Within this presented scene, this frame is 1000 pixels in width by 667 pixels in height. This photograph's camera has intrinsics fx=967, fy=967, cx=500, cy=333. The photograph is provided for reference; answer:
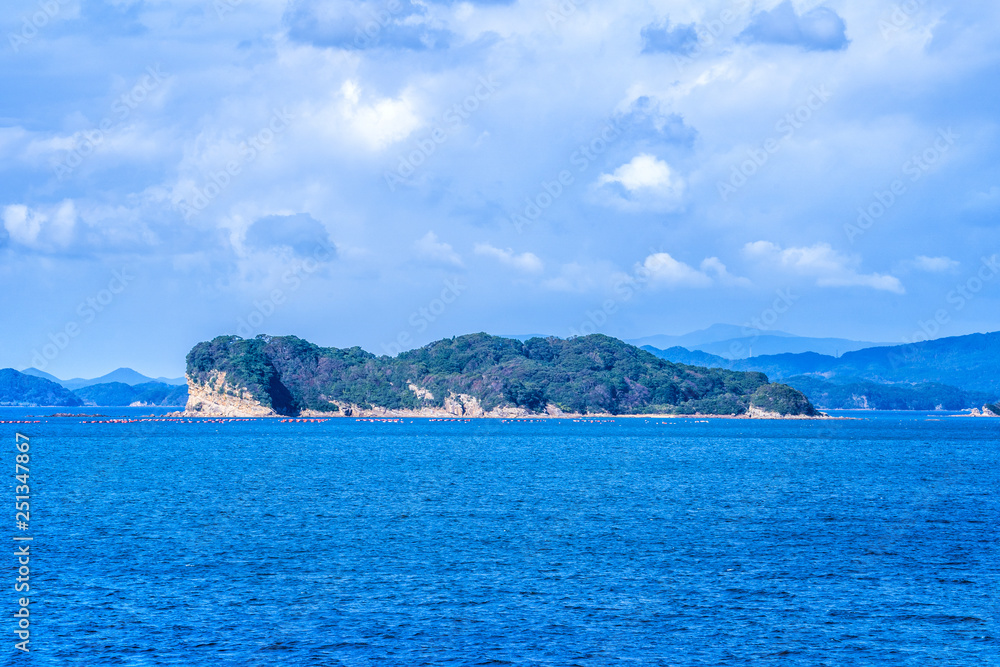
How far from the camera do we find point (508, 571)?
1502 inches

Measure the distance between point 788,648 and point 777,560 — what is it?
13.2 meters

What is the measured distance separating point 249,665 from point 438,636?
18.7ft

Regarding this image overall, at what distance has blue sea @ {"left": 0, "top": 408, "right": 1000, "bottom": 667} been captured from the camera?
27953 mm

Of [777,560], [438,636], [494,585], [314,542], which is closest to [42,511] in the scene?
[314,542]

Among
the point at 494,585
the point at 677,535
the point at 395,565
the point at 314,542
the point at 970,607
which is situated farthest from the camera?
the point at 677,535

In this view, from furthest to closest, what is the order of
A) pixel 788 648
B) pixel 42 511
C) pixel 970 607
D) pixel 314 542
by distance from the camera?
1. pixel 42 511
2. pixel 314 542
3. pixel 970 607
4. pixel 788 648

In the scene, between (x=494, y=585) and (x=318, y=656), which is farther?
(x=494, y=585)

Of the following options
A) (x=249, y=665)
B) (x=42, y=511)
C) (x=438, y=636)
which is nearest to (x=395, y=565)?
(x=438, y=636)

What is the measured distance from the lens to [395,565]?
129ft

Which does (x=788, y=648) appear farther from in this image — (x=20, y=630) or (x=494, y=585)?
(x=20, y=630)

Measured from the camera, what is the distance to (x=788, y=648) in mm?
27953

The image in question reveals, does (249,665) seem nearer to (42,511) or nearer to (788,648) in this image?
(788,648)

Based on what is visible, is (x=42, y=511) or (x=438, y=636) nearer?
(x=438, y=636)

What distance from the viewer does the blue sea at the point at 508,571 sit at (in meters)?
28.0
